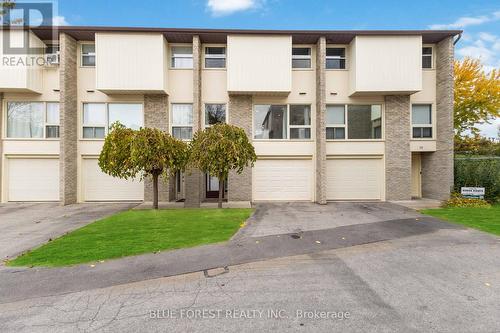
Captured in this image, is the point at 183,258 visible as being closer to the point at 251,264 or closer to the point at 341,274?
the point at 251,264

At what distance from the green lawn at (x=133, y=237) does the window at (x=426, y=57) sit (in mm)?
13274

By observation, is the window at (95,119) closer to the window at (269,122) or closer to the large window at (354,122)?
the window at (269,122)

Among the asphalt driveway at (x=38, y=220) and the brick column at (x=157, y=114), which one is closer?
the asphalt driveway at (x=38, y=220)

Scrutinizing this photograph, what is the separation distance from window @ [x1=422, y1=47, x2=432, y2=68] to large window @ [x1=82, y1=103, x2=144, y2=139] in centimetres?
1598

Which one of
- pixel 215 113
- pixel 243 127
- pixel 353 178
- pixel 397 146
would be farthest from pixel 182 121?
pixel 397 146

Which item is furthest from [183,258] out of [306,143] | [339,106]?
[339,106]

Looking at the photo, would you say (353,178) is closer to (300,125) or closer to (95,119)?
(300,125)

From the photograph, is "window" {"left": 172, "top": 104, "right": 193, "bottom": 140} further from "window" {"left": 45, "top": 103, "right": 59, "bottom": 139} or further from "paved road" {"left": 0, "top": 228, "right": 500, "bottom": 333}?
"paved road" {"left": 0, "top": 228, "right": 500, "bottom": 333}

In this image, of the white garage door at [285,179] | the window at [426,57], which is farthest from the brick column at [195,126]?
the window at [426,57]

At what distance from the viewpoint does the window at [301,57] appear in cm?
1393

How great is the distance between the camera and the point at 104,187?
13703mm

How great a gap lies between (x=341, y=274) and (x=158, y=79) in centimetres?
1195

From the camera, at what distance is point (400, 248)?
6145 millimetres

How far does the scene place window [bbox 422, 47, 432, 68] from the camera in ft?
46.2
